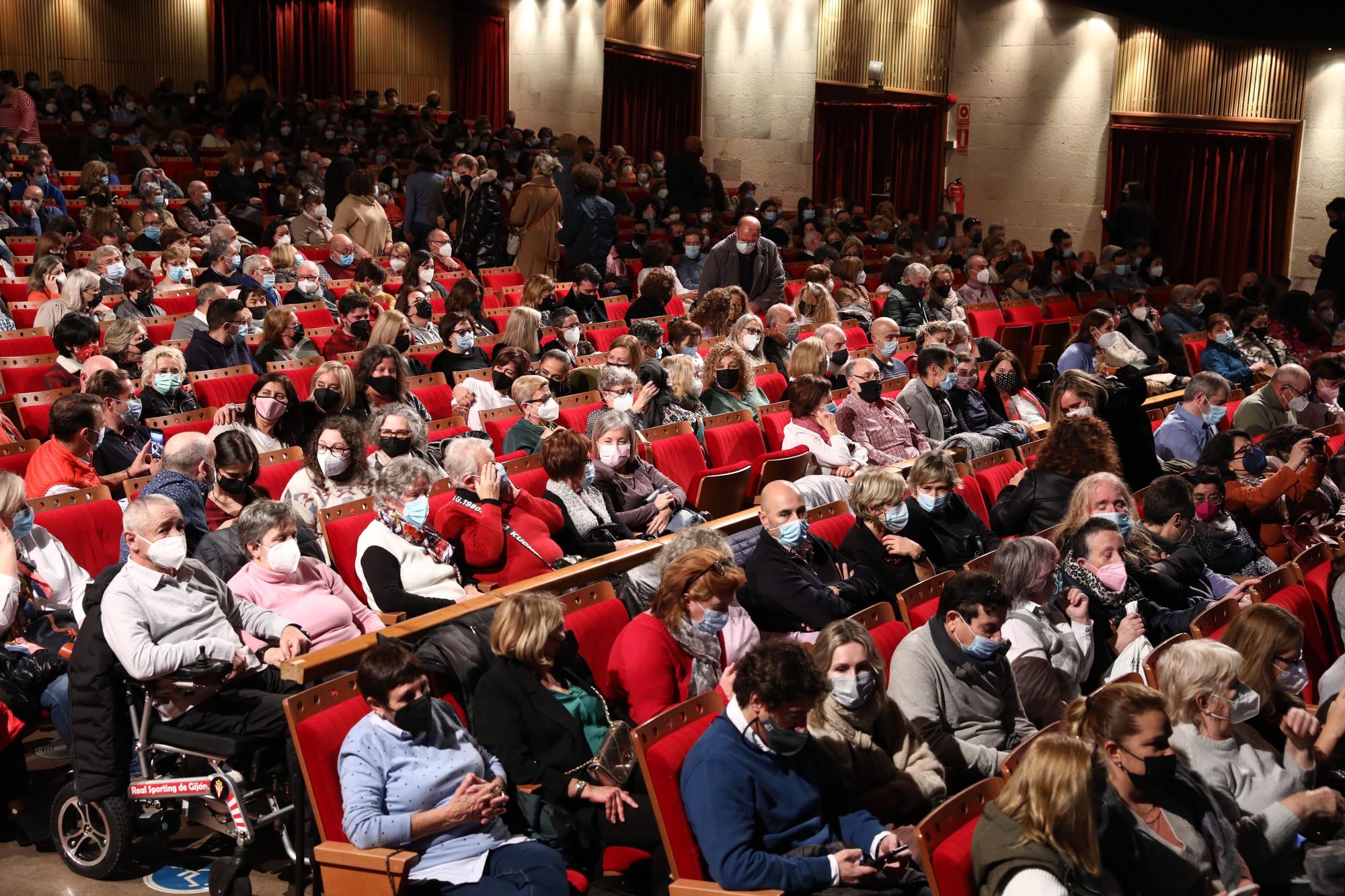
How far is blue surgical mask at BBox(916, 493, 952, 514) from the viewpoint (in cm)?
495

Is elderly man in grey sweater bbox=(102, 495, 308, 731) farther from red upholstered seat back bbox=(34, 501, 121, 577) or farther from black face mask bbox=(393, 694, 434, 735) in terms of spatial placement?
red upholstered seat back bbox=(34, 501, 121, 577)

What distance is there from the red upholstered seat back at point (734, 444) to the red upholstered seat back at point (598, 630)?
7.31ft

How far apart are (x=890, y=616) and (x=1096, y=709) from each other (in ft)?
3.09

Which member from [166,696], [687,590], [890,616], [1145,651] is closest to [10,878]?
[166,696]

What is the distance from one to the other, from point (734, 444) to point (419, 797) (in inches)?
135

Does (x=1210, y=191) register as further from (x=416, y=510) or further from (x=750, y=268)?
(x=416, y=510)

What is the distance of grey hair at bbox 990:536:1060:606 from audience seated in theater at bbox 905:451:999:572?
31.3 inches

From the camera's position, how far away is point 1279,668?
380cm

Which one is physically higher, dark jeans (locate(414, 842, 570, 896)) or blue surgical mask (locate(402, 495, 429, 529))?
blue surgical mask (locate(402, 495, 429, 529))

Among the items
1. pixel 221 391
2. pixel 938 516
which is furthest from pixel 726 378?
pixel 221 391

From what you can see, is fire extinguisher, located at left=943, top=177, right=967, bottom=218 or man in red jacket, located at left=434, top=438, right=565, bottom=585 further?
fire extinguisher, located at left=943, top=177, right=967, bottom=218

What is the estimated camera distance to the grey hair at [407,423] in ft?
17.4

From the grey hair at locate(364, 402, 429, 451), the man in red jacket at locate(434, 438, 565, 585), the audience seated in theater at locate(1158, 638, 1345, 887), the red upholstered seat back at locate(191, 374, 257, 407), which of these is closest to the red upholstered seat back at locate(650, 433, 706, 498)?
the grey hair at locate(364, 402, 429, 451)

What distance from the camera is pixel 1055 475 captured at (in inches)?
211
